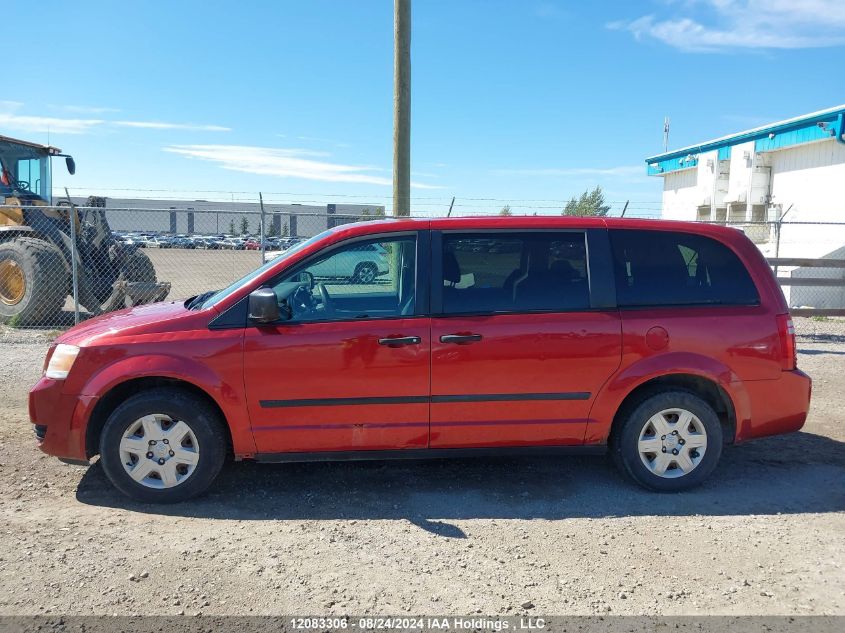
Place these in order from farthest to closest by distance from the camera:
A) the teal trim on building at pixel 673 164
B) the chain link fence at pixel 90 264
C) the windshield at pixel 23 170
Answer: the teal trim on building at pixel 673 164, the windshield at pixel 23 170, the chain link fence at pixel 90 264

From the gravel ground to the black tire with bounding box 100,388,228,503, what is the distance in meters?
0.12

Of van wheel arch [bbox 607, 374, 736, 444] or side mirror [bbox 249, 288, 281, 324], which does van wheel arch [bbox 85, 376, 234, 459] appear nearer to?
side mirror [bbox 249, 288, 281, 324]

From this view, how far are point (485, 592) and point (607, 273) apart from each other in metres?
2.24

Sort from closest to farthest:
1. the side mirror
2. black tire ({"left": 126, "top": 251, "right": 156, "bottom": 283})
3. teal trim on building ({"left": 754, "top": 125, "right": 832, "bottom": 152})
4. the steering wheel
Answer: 1. the side mirror
2. the steering wheel
3. black tire ({"left": 126, "top": 251, "right": 156, "bottom": 283})
4. teal trim on building ({"left": 754, "top": 125, "right": 832, "bottom": 152})

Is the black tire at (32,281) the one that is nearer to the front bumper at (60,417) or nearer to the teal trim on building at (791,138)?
the front bumper at (60,417)

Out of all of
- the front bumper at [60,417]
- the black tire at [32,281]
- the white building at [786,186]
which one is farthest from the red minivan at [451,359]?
the white building at [786,186]

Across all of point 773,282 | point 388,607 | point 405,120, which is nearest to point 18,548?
point 388,607

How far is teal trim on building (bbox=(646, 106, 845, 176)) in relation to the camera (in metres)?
16.1

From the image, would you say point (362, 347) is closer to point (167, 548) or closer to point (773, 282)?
point (167, 548)

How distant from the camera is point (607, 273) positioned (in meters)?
4.48

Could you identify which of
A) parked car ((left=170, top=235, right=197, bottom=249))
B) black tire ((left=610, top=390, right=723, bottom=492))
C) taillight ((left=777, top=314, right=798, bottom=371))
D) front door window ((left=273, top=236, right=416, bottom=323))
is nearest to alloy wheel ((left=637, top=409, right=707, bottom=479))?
black tire ((left=610, top=390, right=723, bottom=492))

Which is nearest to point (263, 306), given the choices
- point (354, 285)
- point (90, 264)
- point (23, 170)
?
point (354, 285)

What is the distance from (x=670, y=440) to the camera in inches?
176

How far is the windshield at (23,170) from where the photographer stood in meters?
12.5
